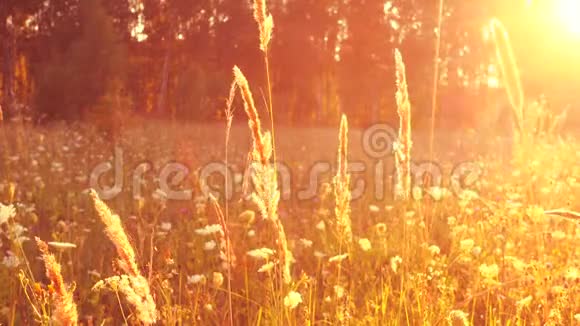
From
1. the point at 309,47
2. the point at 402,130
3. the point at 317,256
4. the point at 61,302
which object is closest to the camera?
the point at 61,302

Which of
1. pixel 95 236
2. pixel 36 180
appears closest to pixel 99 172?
pixel 36 180

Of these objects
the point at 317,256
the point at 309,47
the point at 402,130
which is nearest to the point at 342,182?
the point at 402,130

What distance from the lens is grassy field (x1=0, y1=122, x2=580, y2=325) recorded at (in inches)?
93.0

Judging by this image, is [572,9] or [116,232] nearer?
[116,232]

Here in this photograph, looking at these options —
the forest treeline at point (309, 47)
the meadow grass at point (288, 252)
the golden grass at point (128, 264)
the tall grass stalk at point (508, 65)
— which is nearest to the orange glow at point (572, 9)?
the meadow grass at point (288, 252)

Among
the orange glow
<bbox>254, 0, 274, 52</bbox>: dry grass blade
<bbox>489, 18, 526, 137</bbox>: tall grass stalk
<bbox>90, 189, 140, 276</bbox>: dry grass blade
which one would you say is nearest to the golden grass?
<bbox>90, 189, 140, 276</bbox>: dry grass blade

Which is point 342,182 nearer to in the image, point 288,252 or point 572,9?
point 288,252

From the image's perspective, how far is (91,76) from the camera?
→ 2512cm

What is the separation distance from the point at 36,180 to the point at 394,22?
30.3 m

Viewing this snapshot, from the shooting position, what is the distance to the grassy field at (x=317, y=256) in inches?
93.0

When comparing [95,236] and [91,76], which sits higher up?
[91,76]

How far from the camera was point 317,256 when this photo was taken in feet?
11.6

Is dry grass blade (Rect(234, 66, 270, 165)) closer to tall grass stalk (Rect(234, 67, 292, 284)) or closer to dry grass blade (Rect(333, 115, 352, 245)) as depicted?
tall grass stalk (Rect(234, 67, 292, 284))

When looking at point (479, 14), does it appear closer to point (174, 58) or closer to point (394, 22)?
point (394, 22)
